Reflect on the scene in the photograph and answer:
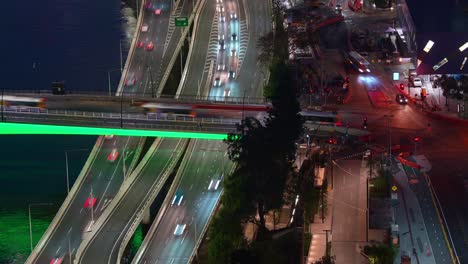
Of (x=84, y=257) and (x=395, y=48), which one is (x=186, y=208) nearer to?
(x=84, y=257)

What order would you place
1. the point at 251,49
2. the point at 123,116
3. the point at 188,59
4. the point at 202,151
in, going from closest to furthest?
1. the point at 123,116
2. the point at 202,151
3. the point at 188,59
4. the point at 251,49

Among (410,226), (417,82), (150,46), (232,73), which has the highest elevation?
(150,46)

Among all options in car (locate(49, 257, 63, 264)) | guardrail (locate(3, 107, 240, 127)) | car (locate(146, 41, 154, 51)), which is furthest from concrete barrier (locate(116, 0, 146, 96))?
car (locate(49, 257, 63, 264))

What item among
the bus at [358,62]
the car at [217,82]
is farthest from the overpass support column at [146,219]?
the bus at [358,62]

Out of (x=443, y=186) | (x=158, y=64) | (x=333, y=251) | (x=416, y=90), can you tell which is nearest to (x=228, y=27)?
(x=158, y=64)

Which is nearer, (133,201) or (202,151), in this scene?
(133,201)

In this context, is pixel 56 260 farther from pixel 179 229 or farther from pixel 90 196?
pixel 90 196

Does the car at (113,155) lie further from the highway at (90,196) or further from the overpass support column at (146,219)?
the overpass support column at (146,219)

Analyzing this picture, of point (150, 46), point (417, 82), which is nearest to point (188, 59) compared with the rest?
point (150, 46)
